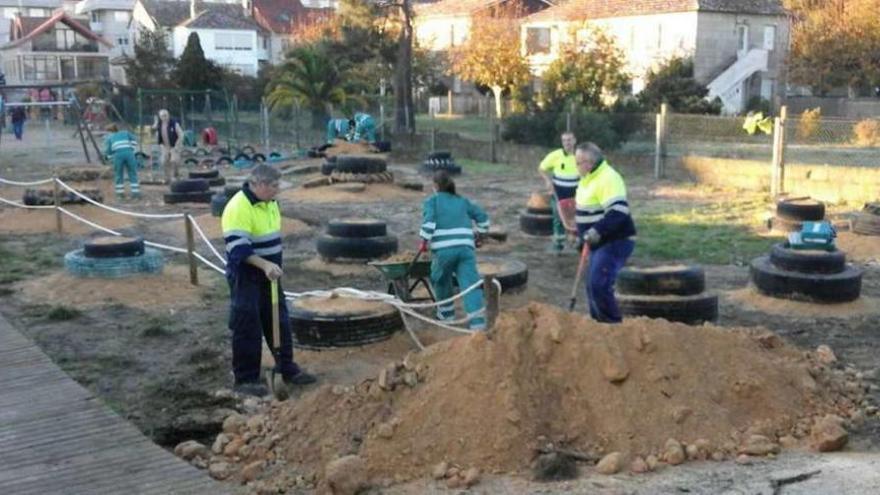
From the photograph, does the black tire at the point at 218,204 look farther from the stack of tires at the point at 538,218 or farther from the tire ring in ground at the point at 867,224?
the tire ring in ground at the point at 867,224

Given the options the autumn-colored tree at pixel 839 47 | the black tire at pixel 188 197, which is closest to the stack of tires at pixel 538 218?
the black tire at pixel 188 197

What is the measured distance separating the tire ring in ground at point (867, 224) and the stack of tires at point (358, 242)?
6.60 metres

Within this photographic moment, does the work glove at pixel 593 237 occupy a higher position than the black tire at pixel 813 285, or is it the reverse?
the work glove at pixel 593 237

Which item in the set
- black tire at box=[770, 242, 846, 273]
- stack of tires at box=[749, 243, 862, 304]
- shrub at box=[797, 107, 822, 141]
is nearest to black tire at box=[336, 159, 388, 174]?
shrub at box=[797, 107, 822, 141]

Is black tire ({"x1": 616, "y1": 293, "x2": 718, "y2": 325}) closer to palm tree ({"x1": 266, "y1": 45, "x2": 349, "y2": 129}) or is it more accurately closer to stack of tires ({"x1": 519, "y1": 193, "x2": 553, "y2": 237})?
stack of tires ({"x1": 519, "y1": 193, "x2": 553, "y2": 237})

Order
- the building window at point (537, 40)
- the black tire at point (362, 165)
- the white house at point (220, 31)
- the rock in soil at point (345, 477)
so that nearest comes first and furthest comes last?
the rock in soil at point (345, 477) → the black tire at point (362, 165) → the building window at point (537, 40) → the white house at point (220, 31)

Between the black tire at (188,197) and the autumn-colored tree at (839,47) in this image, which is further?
the autumn-colored tree at (839,47)

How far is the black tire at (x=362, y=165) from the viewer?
22.2 metres

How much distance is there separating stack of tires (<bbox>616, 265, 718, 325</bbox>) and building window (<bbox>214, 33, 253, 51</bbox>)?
72566 mm

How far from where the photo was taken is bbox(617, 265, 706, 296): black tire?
929cm

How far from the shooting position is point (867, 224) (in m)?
13.9

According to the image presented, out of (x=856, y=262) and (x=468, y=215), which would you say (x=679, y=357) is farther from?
(x=856, y=262)

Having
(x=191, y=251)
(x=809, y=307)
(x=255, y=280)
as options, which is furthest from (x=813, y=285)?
(x=191, y=251)

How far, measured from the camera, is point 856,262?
42.8ft
